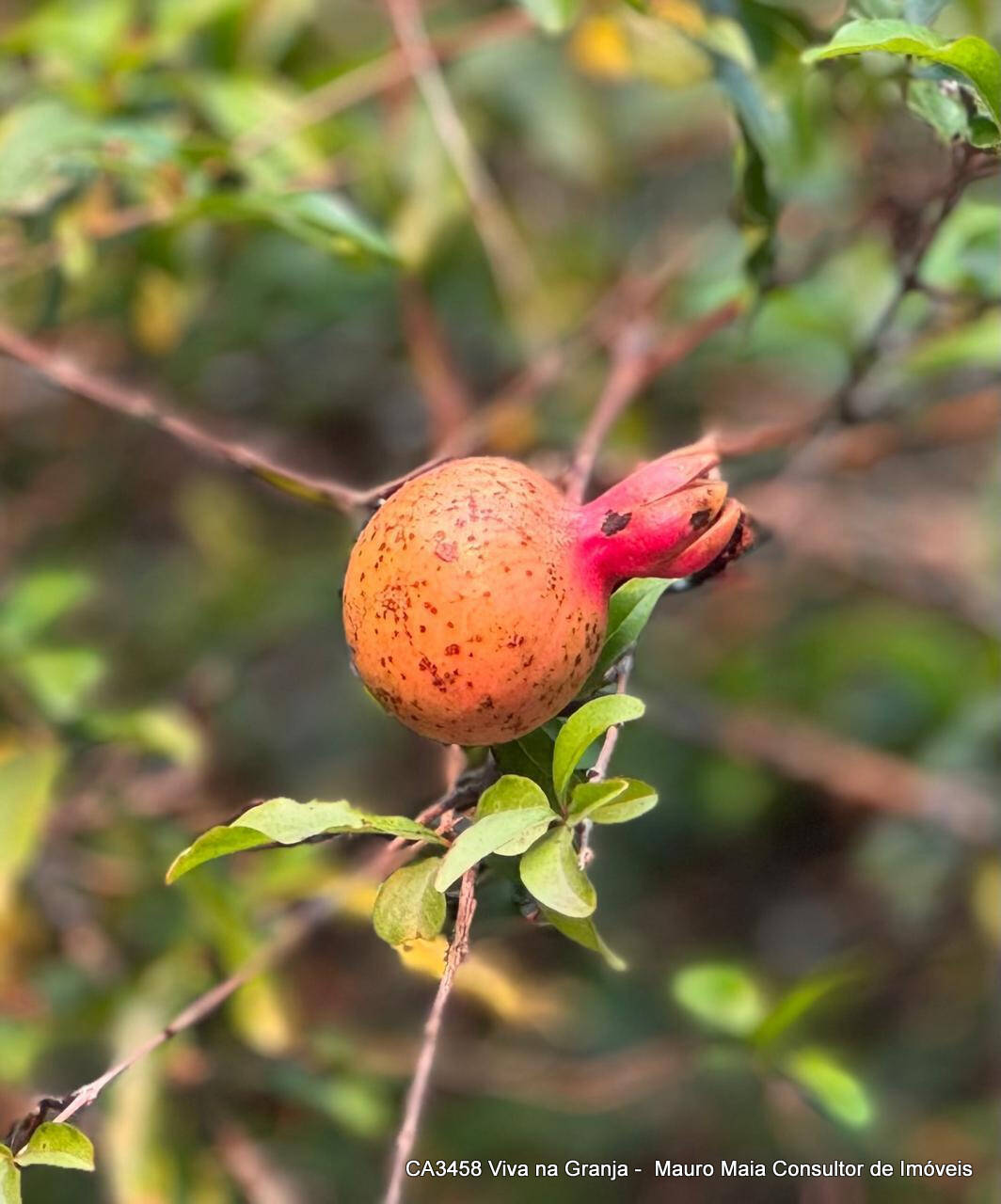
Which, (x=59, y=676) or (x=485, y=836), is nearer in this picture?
(x=485, y=836)

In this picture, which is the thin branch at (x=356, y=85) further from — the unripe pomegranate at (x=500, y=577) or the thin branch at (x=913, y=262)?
the unripe pomegranate at (x=500, y=577)

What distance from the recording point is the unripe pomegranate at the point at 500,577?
628 mm

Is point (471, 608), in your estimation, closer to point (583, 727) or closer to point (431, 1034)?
point (583, 727)

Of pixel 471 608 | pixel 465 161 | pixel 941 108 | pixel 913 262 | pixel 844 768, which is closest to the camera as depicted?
pixel 471 608

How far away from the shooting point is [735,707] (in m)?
1.86

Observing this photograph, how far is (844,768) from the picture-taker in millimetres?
1731

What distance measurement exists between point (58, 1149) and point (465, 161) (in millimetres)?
1050

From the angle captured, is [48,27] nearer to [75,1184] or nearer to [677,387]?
[677,387]

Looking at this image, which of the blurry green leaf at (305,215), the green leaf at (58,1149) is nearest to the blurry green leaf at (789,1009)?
the green leaf at (58,1149)

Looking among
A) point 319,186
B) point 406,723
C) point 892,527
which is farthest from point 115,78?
point 892,527

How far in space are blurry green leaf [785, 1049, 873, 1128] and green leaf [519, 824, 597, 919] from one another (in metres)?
0.47

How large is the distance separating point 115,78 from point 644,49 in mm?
561

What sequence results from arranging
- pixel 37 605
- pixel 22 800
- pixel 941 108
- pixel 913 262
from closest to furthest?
pixel 941 108 → pixel 913 262 → pixel 22 800 → pixel 37 605

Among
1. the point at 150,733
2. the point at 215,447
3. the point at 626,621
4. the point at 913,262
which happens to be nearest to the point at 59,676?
the point at 150,733
